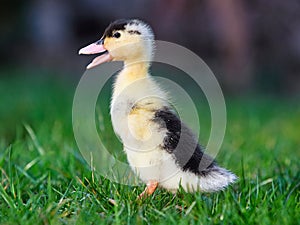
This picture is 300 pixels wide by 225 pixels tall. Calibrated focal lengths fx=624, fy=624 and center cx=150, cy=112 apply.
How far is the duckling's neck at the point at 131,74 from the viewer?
309 centimetres

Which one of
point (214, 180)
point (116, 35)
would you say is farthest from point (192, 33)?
point (214, 180)

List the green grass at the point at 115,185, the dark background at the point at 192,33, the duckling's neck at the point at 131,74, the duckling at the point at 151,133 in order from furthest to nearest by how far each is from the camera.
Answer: the dark background at the point at 192,33 < the duckling's neck at the point at 131,74 < the duckling at the point at 151,133 < the green grass at the point at 115,185

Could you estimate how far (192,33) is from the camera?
11.5 meters

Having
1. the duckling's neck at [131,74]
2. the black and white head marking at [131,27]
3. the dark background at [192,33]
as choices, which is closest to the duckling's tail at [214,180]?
the duckling's neck at [131,74]

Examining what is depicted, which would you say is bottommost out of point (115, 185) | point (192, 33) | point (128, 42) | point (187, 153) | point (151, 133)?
point (192, 33)

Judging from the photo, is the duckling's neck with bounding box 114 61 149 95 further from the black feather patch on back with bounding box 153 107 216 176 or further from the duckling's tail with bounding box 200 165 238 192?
the duckling's tail with bounding box 200 165 238 192

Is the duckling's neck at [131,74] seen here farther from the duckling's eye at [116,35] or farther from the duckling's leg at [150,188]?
the duckling's leg at [150,188]

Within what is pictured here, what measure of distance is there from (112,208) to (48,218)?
0.35 metres

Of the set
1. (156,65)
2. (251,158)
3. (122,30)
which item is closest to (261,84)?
(156,65)

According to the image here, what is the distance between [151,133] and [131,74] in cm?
36

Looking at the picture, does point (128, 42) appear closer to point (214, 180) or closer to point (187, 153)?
point (187, 153)

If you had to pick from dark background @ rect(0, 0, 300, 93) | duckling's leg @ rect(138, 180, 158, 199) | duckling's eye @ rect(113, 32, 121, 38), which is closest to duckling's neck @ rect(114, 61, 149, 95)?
duckling's eye @ rect(113, 32, 121, 38)

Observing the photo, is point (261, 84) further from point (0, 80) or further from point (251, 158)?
point (251, 158)

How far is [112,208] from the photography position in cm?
292
